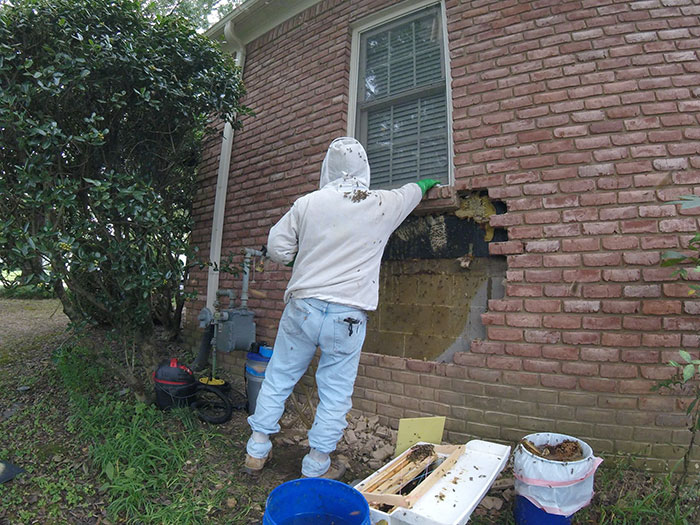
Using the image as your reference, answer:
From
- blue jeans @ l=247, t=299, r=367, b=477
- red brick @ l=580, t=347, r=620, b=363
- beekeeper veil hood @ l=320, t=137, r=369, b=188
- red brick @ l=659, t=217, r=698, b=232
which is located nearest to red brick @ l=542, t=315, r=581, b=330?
red brick @ l=580, t=347, r=620, b=363

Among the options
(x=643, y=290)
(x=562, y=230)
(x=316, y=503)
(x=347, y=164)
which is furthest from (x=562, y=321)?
(x=316, y=503)

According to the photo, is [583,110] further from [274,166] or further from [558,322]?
[274,166]

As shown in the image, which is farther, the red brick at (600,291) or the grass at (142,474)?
the red brick at (600,291)

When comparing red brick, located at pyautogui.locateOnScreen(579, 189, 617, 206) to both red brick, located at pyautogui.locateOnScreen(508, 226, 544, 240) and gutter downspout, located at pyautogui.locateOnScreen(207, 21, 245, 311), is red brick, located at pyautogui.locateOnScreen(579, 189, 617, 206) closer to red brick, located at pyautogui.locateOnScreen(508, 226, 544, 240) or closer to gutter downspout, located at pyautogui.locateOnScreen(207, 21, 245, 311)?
red brick, located at pyautogui.locateOnScreen(508, 226, 544, 240)

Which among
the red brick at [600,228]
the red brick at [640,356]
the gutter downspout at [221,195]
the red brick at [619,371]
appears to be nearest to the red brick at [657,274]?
the red brick at [600,228]

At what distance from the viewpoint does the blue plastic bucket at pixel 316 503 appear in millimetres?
1501

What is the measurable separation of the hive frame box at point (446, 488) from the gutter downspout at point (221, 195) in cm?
293

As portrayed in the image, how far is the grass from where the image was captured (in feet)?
6.96

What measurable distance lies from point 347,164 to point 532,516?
2.23 metres

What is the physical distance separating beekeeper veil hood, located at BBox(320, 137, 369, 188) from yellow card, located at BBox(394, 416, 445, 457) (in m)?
1.54

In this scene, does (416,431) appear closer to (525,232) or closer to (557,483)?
(557,483)

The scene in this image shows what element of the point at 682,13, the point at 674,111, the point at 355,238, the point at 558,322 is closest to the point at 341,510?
the point at 355,238

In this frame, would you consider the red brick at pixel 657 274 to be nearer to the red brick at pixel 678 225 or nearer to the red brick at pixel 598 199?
the red brick at pixel 678 225

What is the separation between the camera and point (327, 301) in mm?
2357
